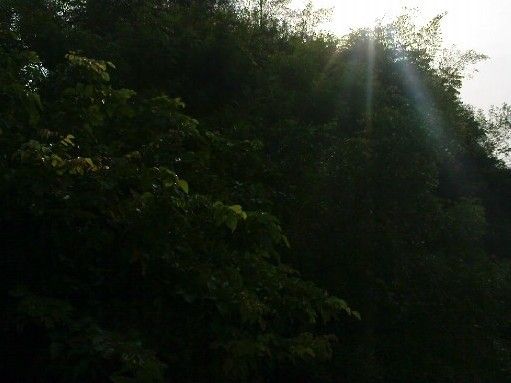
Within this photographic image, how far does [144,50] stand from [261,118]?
3785mm

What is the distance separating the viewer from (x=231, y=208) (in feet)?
13.5

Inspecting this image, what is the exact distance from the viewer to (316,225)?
386 inches

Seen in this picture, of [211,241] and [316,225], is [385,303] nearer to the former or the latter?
[316,225]

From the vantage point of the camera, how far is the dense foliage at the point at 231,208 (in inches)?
163

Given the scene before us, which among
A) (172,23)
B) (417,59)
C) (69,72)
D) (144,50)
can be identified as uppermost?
(417,59)

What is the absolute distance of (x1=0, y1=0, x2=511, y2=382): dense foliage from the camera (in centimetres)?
415

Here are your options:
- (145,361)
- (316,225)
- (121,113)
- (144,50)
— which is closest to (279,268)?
(121,113)

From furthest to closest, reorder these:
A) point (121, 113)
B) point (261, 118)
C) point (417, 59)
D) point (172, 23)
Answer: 1. point (417, 59)
2. point (172, 23)
3. point (261, 118)
4. point (121, 113)

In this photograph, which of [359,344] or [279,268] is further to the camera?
[359,344]

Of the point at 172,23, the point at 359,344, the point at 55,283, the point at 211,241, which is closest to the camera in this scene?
the point at 55,283

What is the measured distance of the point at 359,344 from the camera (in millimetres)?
9617

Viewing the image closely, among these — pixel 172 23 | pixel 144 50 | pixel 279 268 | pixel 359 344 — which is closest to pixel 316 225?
pixel 359 344

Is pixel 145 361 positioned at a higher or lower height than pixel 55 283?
lower

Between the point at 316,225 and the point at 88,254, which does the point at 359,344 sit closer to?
the point at 316,225
